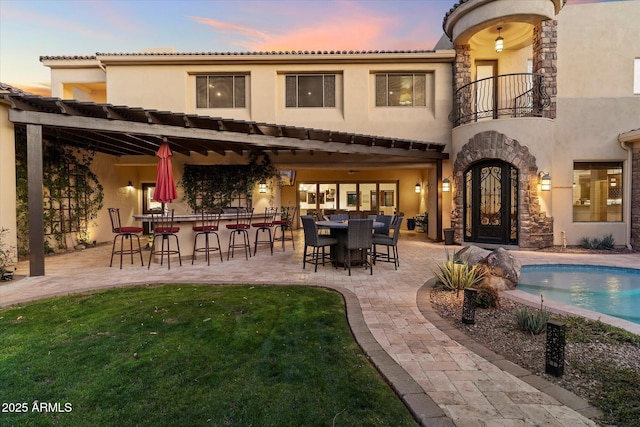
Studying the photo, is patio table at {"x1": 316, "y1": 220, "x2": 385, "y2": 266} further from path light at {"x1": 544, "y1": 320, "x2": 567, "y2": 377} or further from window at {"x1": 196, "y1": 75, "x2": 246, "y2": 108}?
window at {"x1": 196, "y1": 75, "x2": 246, "y2": 108}

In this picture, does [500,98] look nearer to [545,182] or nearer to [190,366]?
[545,182]

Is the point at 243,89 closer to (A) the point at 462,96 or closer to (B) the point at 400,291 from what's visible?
(A) the point at 462,96

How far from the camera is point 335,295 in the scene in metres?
4.81

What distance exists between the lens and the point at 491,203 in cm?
973

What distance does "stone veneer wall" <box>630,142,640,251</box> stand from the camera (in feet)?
30.5

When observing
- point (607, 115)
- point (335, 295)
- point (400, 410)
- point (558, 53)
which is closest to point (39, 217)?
point (335, 295)

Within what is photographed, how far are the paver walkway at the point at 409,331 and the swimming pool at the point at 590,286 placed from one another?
0.65 metres

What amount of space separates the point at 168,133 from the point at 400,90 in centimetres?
787

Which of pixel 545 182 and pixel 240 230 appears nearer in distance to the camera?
pixel 240 230

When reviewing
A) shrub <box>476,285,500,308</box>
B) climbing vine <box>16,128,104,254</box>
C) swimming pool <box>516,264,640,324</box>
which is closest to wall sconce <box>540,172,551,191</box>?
swimming pool <box>516,264,640,324</box>

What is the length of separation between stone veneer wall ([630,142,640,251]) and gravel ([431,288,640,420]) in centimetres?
846

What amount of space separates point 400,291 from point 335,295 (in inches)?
42.0

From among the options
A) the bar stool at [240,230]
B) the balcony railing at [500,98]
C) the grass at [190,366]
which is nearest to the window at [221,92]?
the bar stool at [240,230]

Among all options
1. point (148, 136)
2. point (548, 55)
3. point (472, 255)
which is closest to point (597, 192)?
point (548, 55)
